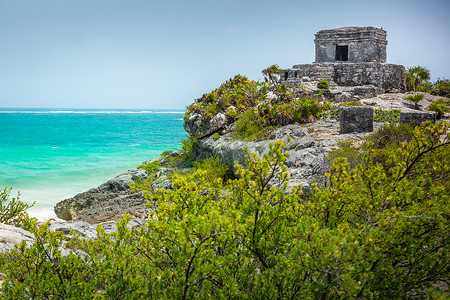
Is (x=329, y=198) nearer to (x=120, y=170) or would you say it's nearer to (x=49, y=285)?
(x=49, y=285)

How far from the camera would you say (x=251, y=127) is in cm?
1321

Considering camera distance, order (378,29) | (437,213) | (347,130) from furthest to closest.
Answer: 1. (378,29)
2. (347,130)
3. (437,213)

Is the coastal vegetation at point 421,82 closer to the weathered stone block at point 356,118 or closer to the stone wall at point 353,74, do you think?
the stone wall at point 353,74

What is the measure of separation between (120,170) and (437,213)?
24739 millimetres

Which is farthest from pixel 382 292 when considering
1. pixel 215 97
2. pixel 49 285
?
pixel 215 97

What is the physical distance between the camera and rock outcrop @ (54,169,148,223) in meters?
11.5

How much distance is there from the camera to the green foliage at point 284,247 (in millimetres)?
2635

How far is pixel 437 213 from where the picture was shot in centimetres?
282

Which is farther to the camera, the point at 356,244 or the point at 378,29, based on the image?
the point at 378,29

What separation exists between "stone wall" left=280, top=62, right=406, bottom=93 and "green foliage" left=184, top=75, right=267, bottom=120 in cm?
449

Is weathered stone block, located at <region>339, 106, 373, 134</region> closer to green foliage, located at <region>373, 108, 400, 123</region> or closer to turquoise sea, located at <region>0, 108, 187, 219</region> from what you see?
green foliage, located at <region>373, 108, 400, 123</region>

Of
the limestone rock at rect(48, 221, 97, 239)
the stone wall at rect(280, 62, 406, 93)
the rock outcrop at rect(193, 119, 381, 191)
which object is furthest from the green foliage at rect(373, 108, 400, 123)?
the limestone rock at rect(48, 221, 97, 239)

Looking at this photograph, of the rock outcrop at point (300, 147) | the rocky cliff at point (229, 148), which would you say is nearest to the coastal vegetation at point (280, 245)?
the rock outcrop at point (300, 147)

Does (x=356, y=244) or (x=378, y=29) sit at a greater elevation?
(x=378, y=29)
